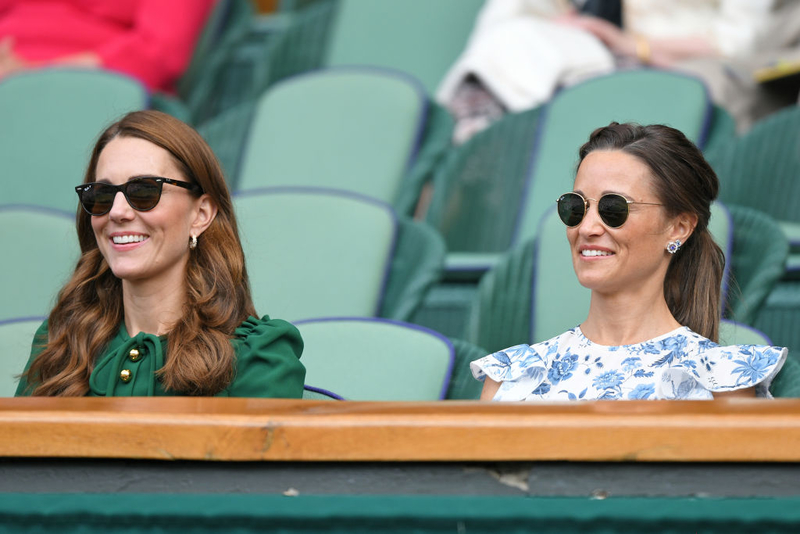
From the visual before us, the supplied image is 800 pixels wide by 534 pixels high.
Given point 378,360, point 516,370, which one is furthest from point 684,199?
point 378,360

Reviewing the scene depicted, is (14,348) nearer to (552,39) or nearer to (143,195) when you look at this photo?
(143,195)

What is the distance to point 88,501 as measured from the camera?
2.61ft

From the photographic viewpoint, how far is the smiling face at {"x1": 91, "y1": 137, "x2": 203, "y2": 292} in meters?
1.47

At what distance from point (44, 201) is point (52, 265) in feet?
2.53

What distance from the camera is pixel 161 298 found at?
59.5 inches

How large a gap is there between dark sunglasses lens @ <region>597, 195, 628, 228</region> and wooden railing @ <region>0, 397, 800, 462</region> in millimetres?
587

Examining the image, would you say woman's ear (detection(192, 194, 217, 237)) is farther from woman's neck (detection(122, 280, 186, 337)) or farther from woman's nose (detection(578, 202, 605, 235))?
woman's nose (detection(578, 202, 605, 235))

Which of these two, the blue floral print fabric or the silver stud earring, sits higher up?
the silver stud earring

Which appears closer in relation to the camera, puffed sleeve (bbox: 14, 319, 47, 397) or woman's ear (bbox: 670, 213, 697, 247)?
woman's ear (bbox: 670, 213, 697, 247)

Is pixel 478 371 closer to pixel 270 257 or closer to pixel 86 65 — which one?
pixel 270 257

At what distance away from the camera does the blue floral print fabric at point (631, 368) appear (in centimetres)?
136

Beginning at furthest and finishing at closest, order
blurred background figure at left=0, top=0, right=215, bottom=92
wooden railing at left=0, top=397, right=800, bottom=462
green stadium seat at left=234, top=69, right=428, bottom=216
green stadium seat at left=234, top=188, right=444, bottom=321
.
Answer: blurred background figure at left=0, top=0, right=215, bottom=92 → green stadium seat at left=234, top=69, right=428, bottom=216 → green stadium seat at left=234, top=188, right=444, bottom=321 → wooden railing at left=0, top=397, right=800, bottom=462

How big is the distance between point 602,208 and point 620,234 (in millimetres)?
42

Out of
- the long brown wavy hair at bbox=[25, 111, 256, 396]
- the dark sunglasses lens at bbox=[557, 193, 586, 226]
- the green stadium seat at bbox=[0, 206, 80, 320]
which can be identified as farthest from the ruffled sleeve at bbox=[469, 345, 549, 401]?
the green stadium seat at bbox=[0, 206, 80, 320]
